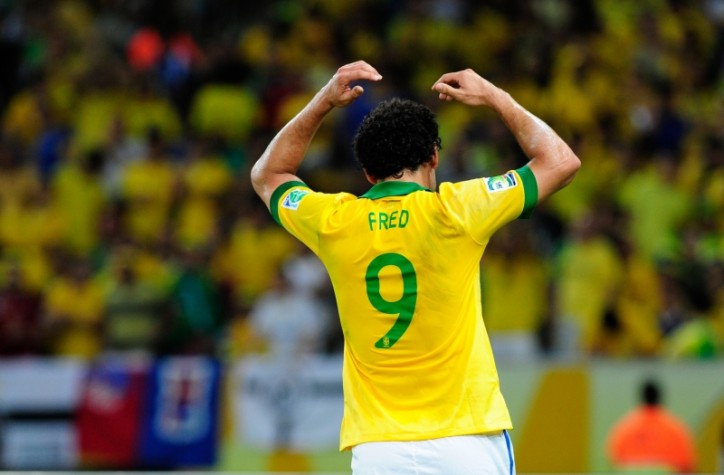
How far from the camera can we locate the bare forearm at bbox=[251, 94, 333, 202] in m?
4.98

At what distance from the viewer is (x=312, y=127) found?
197 inches

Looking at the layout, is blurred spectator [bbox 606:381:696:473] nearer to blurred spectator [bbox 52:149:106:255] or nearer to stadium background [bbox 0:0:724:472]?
stadium background [bbox 0:0:724:472]

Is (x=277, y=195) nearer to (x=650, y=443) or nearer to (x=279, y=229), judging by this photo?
(x=650, y=443)

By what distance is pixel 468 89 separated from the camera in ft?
15.5

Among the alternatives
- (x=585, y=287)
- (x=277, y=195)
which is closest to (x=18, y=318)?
(x=585, y=287)

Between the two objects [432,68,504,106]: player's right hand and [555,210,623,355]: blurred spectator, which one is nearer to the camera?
[432,68,504,106]: player's right hand

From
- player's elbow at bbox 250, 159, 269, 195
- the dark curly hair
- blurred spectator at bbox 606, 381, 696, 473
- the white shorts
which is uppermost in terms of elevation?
the dark curly hair

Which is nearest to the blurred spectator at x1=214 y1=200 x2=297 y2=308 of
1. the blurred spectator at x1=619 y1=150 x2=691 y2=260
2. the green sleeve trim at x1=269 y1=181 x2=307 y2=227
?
the blurred spectator at x1=619 y1=150 x2=691 y2=260

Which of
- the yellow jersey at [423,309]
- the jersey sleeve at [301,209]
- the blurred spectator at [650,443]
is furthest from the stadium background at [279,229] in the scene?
the yellow jersey at [423,309]

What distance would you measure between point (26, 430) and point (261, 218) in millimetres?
3230

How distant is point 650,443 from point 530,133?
21.1 ft

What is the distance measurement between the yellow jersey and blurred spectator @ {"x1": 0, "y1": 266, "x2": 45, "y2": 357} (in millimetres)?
10087

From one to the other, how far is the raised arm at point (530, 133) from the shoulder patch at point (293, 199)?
592 millimetres

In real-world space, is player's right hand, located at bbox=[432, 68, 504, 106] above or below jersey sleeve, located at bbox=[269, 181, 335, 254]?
above
